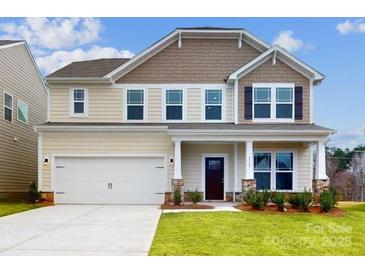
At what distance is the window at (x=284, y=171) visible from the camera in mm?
20234

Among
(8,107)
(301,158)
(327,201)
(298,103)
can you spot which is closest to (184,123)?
(298,103)

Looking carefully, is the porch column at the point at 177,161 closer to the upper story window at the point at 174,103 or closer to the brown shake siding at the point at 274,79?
the upper story window at the point at 174,103

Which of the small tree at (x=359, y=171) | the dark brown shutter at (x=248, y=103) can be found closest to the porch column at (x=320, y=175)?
the dark brown shutter at (x=248, y=103)

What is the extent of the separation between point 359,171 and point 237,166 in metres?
28.8

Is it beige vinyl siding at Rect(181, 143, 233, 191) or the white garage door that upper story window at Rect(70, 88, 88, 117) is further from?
beige vinyl siding at Rect(181, 143, 233, 191)

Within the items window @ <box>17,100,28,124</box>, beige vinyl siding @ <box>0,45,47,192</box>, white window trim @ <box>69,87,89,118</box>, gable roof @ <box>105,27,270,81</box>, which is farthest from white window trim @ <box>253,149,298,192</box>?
window @ <box>17,100,28,124</box>

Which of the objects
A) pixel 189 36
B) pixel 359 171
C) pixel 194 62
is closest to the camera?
pixel 194 62

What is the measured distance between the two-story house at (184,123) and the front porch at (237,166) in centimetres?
4

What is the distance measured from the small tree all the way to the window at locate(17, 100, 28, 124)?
29.8m

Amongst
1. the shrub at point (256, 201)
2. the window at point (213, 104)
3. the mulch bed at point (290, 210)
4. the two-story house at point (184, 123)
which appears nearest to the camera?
the mulch bed at point (290, 210)

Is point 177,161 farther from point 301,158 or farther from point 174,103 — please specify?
point 301,158

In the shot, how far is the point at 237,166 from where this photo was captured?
2027 centimetres
